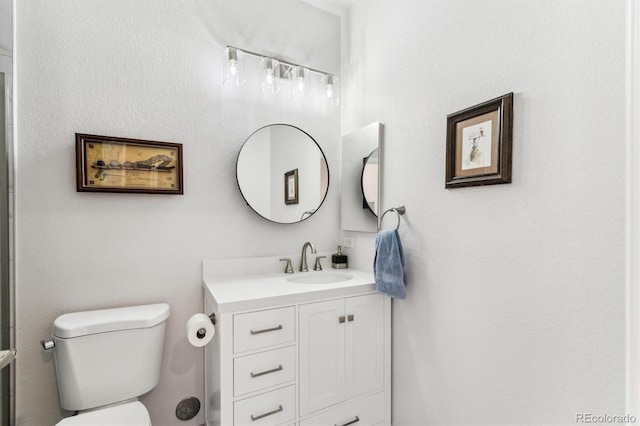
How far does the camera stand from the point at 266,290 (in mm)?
1543

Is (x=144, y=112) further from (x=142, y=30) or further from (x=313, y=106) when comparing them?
(x=313, y=106)

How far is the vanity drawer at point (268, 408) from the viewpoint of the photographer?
1.36 meters

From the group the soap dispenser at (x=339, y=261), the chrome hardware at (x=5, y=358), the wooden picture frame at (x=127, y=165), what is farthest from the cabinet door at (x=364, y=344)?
the chrome hardware at (x=5, y=358)

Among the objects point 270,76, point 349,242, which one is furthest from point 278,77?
point 349,242

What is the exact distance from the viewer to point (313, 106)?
2.15 m

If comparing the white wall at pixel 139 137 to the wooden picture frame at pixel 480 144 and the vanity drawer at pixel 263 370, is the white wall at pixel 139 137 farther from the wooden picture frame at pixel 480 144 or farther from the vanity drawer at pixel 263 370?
the wooden picture frame at pixel 480 144

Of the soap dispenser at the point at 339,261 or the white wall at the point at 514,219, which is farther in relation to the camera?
the soap dispenser at the point at 339,261

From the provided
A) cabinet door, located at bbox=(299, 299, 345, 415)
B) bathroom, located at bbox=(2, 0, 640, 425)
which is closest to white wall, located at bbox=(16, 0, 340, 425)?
bathroom, located at bbox=(2, 0, 640, 425)

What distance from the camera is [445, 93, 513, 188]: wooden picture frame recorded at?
46.2 inches

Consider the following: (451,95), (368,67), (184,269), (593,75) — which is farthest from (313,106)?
(593,75)

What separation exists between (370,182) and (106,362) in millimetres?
1611

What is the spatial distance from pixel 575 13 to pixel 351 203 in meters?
1.40

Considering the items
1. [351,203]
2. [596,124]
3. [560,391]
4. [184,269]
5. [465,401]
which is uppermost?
[596,124]

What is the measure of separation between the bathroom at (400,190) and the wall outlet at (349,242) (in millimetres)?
41
